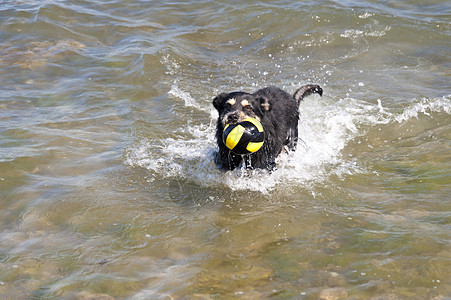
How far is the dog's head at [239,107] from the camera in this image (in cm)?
566

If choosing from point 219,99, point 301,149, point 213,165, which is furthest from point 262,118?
point 301,149

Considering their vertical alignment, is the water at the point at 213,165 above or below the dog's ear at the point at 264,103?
below

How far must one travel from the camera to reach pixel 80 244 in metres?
4.83

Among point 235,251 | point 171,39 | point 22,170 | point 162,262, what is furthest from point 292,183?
point 171,39

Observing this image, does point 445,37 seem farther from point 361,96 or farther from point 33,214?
point 33,214

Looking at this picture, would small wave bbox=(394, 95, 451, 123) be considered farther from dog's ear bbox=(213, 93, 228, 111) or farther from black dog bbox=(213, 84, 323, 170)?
dog's ear bbox=(213, 93, 228, 111)

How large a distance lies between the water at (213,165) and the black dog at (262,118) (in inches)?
7.8

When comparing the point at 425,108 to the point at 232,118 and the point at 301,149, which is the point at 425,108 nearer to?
the point at 301,149

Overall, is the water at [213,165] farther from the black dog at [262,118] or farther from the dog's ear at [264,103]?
the dog's ear at [264,103]

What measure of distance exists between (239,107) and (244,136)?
799 mm

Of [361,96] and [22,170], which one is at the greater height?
[361,96]

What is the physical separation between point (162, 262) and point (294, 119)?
3.35 metres

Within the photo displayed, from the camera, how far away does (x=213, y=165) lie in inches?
263

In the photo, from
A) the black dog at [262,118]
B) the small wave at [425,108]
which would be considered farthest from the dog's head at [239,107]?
the small wave at [425,108]
